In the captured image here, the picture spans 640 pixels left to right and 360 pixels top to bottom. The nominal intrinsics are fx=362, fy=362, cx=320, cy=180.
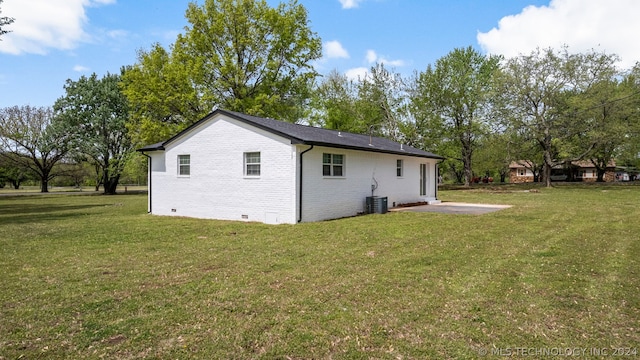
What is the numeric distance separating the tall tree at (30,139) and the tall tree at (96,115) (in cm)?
202

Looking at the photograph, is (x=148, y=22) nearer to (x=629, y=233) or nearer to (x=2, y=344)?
(x=2, y=344)

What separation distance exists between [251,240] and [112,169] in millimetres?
31045

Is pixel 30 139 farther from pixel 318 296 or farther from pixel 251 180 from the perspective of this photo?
pixel 318 296

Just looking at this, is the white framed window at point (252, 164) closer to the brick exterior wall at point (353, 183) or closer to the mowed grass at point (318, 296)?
the brick exterior wall at point (353, 183)

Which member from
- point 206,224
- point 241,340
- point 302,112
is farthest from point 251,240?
point 302,112

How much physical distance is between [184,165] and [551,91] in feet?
103

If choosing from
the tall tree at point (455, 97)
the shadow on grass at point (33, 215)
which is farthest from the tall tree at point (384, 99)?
the shadow on grass at point (33, 215)

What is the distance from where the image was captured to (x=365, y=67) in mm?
37938

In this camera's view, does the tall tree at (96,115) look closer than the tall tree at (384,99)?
Yes

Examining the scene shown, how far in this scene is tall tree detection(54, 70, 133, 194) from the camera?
1341 inches

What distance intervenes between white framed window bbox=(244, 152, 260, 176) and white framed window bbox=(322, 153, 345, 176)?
7.99ft

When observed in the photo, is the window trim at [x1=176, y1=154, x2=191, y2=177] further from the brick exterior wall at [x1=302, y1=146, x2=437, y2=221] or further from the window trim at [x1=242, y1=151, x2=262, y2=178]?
the brick exterior wall at [x1=302, y1=146, x2=437, y2=221]

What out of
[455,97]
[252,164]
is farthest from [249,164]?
[455,97]

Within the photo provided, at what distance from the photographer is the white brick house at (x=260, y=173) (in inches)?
496
